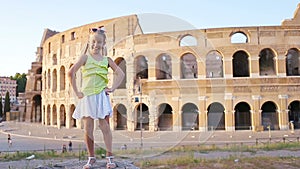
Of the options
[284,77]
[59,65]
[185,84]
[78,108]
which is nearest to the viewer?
[78,108]

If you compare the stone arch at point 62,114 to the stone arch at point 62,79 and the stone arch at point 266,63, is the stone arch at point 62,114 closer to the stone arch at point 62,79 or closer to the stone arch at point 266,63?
the stone arch at point 62,79

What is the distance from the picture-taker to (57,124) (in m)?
36.8

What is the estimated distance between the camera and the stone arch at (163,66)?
92.4 feet

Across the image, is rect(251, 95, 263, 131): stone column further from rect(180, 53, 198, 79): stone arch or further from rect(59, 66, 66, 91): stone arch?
rect(59, 66, 66, 91): stone arch

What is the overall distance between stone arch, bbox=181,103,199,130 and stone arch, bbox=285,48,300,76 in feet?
33.7

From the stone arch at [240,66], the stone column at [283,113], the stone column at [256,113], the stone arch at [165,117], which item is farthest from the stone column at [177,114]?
the stone column at [283,113]

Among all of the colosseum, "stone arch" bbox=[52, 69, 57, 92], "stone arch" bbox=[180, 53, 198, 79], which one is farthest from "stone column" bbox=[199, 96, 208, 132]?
"stone arch" bbox=[52, 69, 57, 92]

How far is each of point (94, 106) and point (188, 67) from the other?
84.0 ft

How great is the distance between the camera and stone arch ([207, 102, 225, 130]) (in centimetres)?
2692

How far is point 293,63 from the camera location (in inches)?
1151

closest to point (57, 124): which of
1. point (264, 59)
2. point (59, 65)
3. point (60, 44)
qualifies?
point (59, 65)

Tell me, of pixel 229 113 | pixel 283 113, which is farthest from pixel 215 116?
pixel 283 113

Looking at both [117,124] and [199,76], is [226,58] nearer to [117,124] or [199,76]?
[199,76]

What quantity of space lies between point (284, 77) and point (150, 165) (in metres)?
20.0
